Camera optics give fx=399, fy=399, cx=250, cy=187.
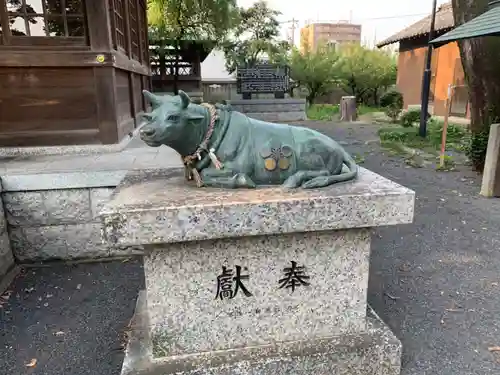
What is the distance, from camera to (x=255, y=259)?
6.32ft

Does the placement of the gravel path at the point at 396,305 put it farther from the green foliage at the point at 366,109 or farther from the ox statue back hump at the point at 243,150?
the green foliage at the point at 366,109

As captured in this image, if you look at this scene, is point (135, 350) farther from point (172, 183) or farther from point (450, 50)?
point (450, 50)

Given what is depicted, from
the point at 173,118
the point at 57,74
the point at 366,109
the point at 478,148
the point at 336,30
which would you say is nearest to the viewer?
the point at 173,118

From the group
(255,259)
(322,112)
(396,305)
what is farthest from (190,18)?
(255,259)

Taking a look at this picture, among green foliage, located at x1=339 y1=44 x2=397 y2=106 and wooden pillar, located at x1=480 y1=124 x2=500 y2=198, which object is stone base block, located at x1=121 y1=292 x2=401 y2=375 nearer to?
wooden pillar, located at x1=480 y1=124 x2=500 y2=198

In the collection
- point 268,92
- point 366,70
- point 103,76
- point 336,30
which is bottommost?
point 268,92

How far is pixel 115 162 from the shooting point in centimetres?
390

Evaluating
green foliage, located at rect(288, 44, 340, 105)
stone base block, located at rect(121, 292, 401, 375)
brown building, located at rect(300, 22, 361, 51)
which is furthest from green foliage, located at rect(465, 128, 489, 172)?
brown building, located at rect(300, 22, 361, 51)

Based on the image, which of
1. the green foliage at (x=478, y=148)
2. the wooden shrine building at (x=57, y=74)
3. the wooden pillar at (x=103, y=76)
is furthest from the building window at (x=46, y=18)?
the green foliage at (x=478, y=148)

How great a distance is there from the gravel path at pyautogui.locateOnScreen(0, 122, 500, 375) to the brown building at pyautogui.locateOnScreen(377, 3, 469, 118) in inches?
350

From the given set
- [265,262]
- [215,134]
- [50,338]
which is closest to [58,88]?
[50,338]

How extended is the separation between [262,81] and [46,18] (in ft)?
35.5

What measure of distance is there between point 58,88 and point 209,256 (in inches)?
137

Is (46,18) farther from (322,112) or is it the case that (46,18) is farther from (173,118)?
(322,112)
